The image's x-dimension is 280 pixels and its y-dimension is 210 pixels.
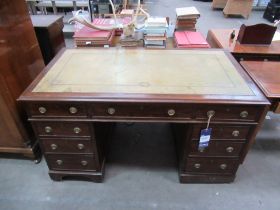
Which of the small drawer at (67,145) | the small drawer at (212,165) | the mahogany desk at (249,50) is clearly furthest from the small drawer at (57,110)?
the mahogany desk at (249,50)

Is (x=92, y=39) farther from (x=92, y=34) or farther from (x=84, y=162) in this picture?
(x=84, y=162)

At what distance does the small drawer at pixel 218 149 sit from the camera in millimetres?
1215

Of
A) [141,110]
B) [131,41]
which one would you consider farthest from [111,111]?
[131,41]

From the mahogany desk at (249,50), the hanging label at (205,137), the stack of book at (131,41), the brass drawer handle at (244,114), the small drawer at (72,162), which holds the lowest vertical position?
the small drawer at (72,162)

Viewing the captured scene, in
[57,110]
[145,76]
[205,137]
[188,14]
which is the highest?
[188,14]

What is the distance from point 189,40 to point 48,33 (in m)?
1.17

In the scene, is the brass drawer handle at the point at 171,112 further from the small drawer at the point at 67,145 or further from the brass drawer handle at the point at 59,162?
the brass drawer handle at the point at 59,162

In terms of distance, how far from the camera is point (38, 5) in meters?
3.76

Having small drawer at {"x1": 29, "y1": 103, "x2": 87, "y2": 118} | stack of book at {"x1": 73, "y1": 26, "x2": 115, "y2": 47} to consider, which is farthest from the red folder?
small drawer at {"x1": 29, "y1": 103, "x2": 87, "y2": 118}

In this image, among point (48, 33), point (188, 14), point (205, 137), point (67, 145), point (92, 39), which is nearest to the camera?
point (205, 137)

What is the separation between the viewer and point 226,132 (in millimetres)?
1163

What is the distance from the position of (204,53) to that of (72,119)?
0.96m

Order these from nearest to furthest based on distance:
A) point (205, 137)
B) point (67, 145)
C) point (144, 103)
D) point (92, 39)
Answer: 1. point (144, 103)
2. point (205, 137)
3. point (67, 145)
4. point (92, 39)

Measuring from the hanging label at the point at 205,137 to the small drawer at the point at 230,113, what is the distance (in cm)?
8
